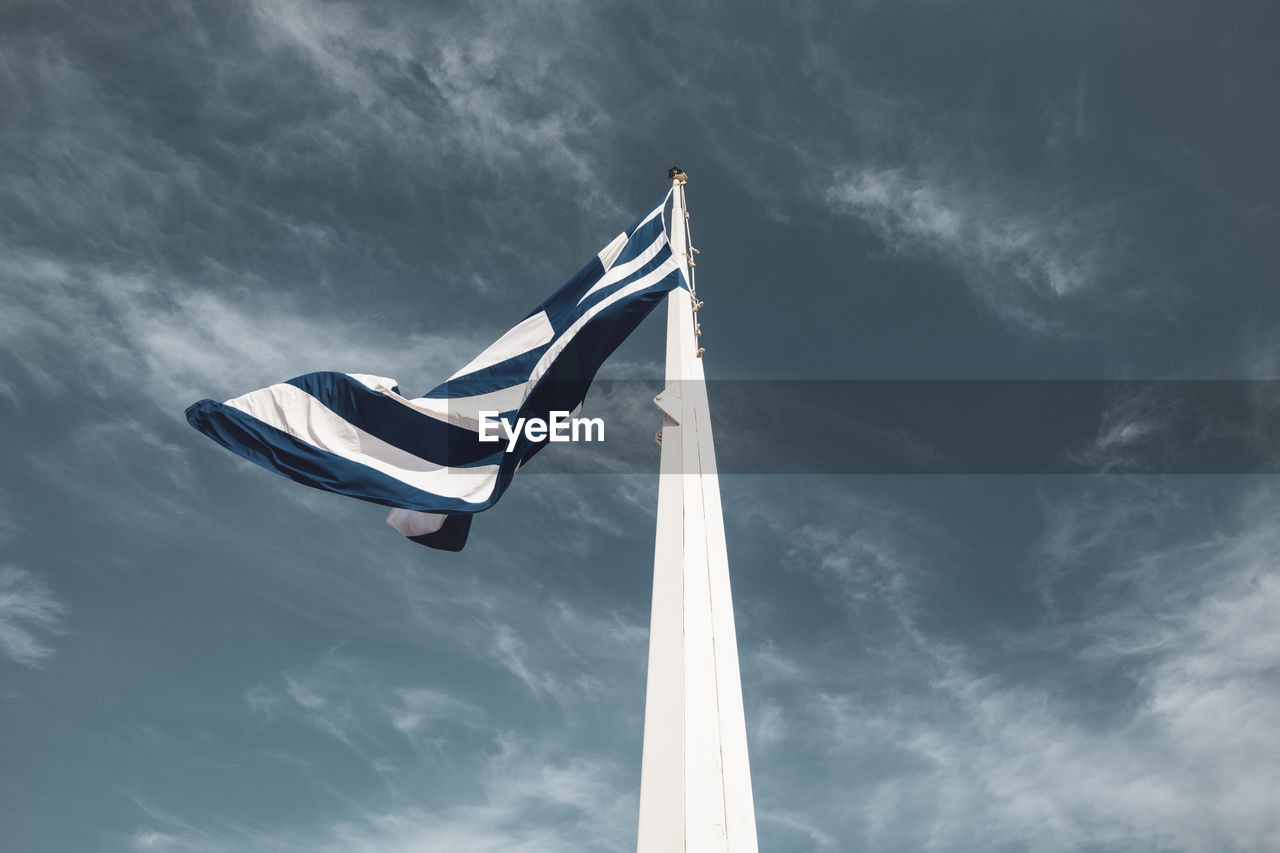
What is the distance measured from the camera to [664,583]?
12125mm

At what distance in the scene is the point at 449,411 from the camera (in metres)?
16.2

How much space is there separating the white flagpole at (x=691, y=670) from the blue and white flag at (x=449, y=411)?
205cm

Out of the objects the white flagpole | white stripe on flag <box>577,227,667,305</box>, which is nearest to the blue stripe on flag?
the white flagpole

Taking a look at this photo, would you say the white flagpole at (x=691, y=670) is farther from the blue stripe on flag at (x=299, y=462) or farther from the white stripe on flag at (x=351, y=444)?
the white stripe on flag at (x=351, y=444)

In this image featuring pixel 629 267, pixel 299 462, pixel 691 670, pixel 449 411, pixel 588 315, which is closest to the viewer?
pixel 691 670

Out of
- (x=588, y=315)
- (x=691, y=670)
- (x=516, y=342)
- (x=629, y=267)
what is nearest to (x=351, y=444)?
(x=516, y=342)

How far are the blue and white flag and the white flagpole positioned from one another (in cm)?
205

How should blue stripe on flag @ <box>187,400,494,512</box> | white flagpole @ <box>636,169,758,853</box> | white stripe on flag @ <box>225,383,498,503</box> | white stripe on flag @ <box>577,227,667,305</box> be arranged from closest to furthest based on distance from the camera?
white flagpole @ <box>636,169,758,853</box> < blue stripe on flag @ <box>187,400,494,512</box> < white stripe on flag @ <box>225,383,498,503</box> < white stripe on flag @ <box>577,227,667,305</box>

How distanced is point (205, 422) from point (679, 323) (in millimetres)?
8173

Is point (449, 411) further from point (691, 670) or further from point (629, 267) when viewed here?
point (691, 670)

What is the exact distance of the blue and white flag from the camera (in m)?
14.7

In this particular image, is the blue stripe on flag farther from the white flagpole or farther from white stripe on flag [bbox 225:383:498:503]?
the white flagpole

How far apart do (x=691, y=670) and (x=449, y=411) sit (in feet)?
23.9

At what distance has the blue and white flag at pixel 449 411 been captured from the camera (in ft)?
48.3
